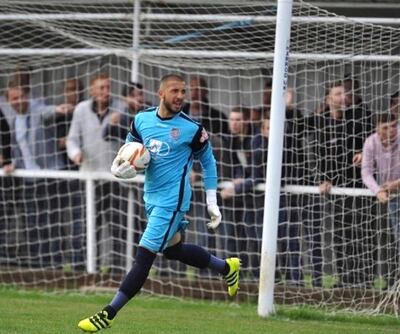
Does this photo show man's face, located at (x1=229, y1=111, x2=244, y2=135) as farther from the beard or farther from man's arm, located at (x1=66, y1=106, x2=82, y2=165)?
the beard

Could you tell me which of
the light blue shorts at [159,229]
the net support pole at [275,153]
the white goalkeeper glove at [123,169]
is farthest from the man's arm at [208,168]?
the net support pole at [275,153]

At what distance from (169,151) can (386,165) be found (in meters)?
3.30

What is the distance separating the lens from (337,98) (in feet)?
39.9

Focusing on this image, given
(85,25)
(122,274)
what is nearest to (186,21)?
(85,25)

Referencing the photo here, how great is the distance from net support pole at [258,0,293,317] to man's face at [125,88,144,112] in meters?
2.51

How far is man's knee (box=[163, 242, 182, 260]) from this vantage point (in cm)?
964

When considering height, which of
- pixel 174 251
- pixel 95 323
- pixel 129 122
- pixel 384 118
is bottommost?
pixel 95 323

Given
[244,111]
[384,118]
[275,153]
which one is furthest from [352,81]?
[275,153]

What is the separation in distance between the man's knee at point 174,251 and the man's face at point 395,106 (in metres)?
3.34

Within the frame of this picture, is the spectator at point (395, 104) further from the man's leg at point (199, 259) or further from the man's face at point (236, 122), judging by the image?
the man's leg at point (199, 259)

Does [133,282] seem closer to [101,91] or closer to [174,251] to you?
[174,251]

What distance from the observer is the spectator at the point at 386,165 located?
11.8 meters

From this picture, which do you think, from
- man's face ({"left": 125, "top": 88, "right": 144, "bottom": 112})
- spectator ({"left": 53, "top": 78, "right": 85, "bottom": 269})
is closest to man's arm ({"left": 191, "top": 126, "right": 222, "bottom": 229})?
man's face ({"left": 125, "top": 88, "right": 144, "bottom": 112})

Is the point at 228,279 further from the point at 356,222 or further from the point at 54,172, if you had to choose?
the point at 54,172
